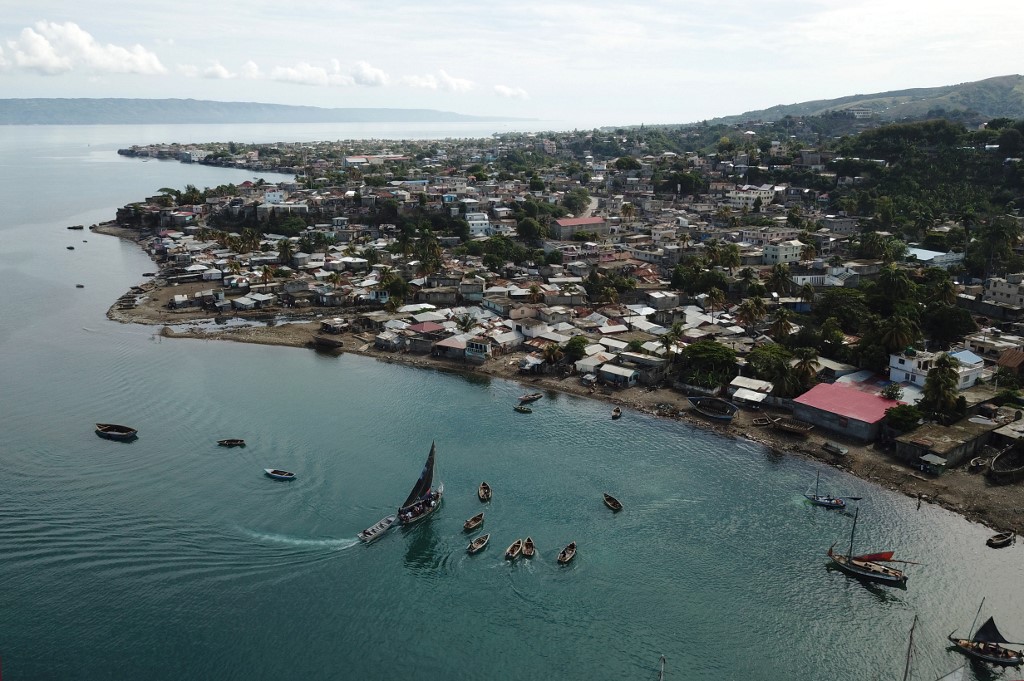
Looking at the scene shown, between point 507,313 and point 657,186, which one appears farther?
point 657,186

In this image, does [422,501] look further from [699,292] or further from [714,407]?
[699,292]

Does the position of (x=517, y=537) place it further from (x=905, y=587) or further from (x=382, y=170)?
(x=382, y=170)

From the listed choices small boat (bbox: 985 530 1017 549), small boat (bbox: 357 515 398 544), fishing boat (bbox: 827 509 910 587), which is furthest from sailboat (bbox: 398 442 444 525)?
small boat (bbox: 985 530 1017 549)

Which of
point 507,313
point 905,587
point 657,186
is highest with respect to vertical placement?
point 657,186

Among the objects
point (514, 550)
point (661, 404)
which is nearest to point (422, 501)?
point (514, 550)

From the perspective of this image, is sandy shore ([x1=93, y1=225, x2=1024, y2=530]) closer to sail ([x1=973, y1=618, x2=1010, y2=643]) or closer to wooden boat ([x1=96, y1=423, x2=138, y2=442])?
sail ([x1=973, y1=618, x2=1010, y2=643])

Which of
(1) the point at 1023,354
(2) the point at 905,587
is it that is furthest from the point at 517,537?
(1) the point at 1023,354

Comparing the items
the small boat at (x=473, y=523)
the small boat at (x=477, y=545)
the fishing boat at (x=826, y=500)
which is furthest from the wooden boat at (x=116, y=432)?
the fishing boat at (x=826, y=500)
